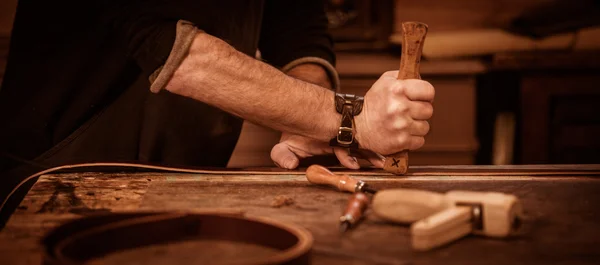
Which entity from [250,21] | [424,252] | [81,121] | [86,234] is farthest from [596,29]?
[86,234]

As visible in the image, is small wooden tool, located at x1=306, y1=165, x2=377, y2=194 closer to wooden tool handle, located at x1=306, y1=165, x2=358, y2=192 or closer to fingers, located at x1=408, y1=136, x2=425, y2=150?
wooden tool handle, located at x1=306, y1=165, x2=358, y2=192

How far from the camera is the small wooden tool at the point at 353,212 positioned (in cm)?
94

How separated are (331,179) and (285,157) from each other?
1.21 ft

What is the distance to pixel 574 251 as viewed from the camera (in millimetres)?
853

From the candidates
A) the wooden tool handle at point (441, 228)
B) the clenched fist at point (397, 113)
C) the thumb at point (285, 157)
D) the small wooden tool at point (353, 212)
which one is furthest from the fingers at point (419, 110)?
the wooden tool handle at point (441, 228)

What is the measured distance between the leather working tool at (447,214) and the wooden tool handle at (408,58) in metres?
0.47

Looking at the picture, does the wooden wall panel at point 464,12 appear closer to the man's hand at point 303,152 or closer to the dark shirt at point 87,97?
the dark shirt at point 87,97

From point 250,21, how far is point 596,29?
1641 millimetres

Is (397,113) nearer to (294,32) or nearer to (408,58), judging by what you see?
(408,58)

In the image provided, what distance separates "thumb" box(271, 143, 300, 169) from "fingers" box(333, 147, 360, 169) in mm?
96

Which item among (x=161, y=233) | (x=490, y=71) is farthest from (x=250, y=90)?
(x=490, y=71)

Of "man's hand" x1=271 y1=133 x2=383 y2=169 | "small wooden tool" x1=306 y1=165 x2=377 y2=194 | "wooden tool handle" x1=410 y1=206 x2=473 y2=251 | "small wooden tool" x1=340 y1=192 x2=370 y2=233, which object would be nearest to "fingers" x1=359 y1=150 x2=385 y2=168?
"man's hand" x1=271 y1=133 x2=383 y2=169

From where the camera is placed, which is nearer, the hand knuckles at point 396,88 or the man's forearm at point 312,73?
the hand knuckles at point 396,88

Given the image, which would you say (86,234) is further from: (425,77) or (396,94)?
(425,77)
